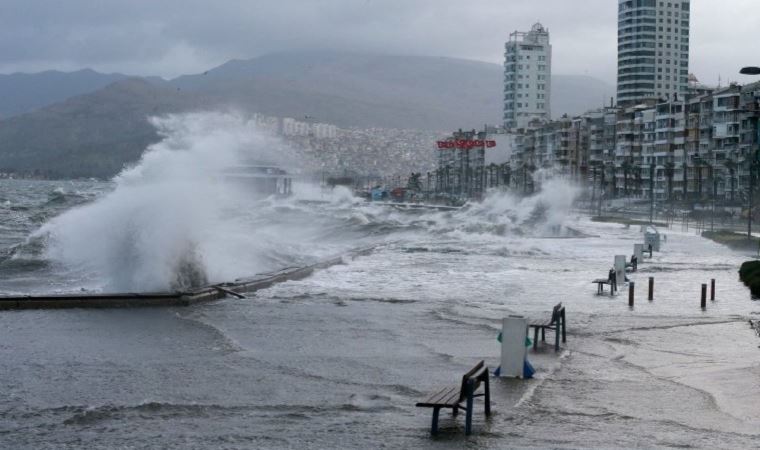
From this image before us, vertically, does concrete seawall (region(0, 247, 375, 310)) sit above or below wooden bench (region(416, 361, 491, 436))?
below

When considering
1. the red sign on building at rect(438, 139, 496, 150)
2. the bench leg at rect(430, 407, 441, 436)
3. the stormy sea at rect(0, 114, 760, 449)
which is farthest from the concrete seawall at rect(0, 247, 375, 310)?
the red sign on building at rect(438, 139, 496, 150)

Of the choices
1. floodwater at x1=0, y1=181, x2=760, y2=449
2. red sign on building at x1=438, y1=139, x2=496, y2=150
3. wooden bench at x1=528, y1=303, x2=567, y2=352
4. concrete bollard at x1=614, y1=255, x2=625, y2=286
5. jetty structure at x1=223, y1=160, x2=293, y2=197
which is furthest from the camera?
red sign on building at x1=438, y1=139, x2=496, y2=150

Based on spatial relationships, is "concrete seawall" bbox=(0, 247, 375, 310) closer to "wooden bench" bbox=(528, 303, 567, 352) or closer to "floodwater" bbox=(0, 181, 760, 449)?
"floodwater" bbox=(0, 181, 760, 449)

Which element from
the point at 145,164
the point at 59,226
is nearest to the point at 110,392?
the point at 145,164

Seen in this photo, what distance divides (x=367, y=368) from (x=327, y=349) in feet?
6.66

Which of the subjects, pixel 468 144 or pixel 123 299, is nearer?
pixel 123 299

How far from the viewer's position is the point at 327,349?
17641mm

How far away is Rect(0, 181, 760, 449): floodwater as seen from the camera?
37.8 feet

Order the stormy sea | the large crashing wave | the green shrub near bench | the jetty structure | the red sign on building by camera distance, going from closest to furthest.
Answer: the stormy sea, the large crashing wave, the green shrub near bench, the jetty structure, the red sign on building

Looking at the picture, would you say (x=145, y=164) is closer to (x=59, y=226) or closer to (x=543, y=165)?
(x=59, y=226)

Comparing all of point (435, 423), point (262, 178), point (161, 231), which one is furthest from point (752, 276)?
point (262, 178)

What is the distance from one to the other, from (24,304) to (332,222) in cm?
5737

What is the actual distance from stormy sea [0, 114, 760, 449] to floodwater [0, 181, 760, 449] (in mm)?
47

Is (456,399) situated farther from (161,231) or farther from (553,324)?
(161,231)
